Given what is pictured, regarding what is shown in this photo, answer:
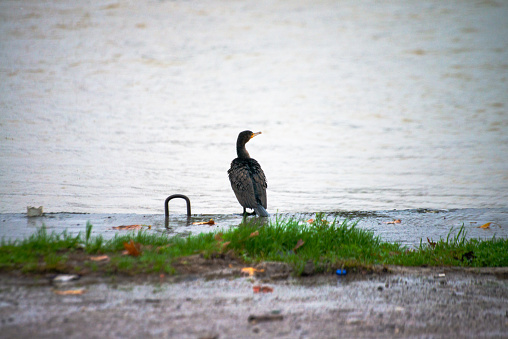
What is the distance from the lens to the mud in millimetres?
3812

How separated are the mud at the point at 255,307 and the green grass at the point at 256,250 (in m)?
0.25

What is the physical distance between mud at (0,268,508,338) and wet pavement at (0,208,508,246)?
7.35 ft

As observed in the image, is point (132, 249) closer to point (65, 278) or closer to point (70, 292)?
point (65, 278)

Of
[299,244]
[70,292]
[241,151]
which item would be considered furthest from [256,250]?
[241,151]

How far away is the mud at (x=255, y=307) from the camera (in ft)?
12.5

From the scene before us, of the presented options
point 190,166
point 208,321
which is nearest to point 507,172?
point 190,166

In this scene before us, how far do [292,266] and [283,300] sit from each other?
103 cm

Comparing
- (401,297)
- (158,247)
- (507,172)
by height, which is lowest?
(401,297)

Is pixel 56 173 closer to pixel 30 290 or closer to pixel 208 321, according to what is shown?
pixel 30 290

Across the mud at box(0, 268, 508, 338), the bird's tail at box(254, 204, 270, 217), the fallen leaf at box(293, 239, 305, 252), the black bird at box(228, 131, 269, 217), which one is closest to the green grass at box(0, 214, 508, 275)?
the fallen leaf at box(293, 239, 305, 252)

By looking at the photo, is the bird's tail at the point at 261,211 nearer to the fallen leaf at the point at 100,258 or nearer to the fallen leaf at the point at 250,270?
the fallen leaf at the point at 250,270

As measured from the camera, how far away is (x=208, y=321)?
3.99 meters

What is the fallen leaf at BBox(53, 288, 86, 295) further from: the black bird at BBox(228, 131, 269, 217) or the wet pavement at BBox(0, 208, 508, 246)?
the black bird at BBox(228, 131, 269, 217)

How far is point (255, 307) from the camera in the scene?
4340mm
